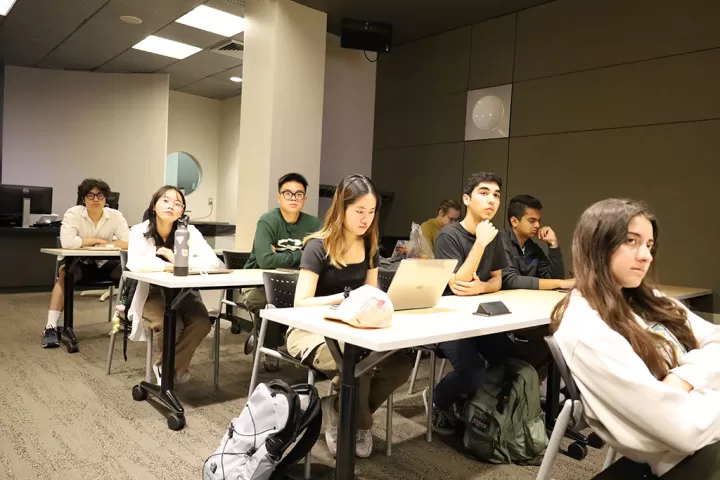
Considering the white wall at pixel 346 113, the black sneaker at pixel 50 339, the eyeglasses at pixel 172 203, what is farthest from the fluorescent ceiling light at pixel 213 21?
the black sneaker at pixel 50 339

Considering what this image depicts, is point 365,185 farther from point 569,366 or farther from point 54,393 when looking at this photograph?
point 54,393

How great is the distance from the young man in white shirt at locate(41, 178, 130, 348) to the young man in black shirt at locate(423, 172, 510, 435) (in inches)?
118

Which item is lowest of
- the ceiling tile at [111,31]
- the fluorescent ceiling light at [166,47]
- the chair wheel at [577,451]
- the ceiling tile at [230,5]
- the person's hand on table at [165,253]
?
the chair wheel at [577,451]

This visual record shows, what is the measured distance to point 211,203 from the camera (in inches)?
371

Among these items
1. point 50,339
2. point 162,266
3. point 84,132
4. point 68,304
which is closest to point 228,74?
point 84,132

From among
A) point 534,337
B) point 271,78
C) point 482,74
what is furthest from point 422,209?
point 534,337

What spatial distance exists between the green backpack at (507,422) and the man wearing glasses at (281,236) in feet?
4.99

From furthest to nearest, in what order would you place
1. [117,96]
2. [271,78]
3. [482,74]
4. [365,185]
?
1. [117,96]
2. [482,74]
3. [271,78]
4. [365,185]

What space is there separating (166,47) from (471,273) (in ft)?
18.1

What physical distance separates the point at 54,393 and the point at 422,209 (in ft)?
12.7

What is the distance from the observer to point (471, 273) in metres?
2.56

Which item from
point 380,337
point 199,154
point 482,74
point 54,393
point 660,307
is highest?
point 482,74

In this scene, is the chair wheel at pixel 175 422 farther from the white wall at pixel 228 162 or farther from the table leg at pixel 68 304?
the white wall at pixel 228 162

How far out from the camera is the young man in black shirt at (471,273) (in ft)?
8.29
